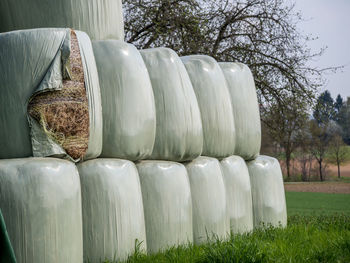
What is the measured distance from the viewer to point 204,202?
4.49m

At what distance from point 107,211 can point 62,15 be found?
5.31ft

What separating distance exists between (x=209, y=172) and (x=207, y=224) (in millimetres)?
455

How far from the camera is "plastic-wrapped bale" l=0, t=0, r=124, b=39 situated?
4.07 metres

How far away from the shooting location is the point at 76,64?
3.51 metres

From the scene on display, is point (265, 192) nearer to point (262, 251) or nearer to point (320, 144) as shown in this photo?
point (262, 251)

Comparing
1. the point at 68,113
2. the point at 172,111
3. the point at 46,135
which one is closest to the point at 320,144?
the point at 172,111

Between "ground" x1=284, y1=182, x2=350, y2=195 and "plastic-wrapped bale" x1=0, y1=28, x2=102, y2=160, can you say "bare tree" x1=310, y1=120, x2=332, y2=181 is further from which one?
"plastic-wrapped bale" x1=0, y1=28, x2=102, y2=160

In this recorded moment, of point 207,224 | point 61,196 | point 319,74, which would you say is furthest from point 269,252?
point 319,74

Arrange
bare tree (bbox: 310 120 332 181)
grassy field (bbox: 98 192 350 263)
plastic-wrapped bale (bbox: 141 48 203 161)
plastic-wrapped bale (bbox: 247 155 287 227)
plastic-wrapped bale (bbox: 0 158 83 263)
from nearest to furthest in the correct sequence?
plastic-wrapped bale (bbox: 0 158 83 263), grassy field (bbox: 98 192 350 263), plastic-wrapped bale (bbox: 141 48 203 161), plastic-wrapped bale (bbox: 247 155 287 227), bare tree (bbox: 310 120 332 181)

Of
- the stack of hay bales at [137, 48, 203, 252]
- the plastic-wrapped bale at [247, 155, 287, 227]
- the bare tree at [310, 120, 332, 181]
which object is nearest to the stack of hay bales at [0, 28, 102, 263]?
the stack of hay bales at [137, 48, 203, 252]

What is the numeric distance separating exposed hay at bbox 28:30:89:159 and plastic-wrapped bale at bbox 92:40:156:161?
34 cm

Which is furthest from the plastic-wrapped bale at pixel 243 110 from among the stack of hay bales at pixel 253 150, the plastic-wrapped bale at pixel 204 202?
the plastic-wrapped bale at pixel 204 202

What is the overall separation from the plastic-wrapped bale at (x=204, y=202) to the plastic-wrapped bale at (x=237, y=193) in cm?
40

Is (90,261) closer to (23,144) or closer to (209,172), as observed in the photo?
(23,144)
